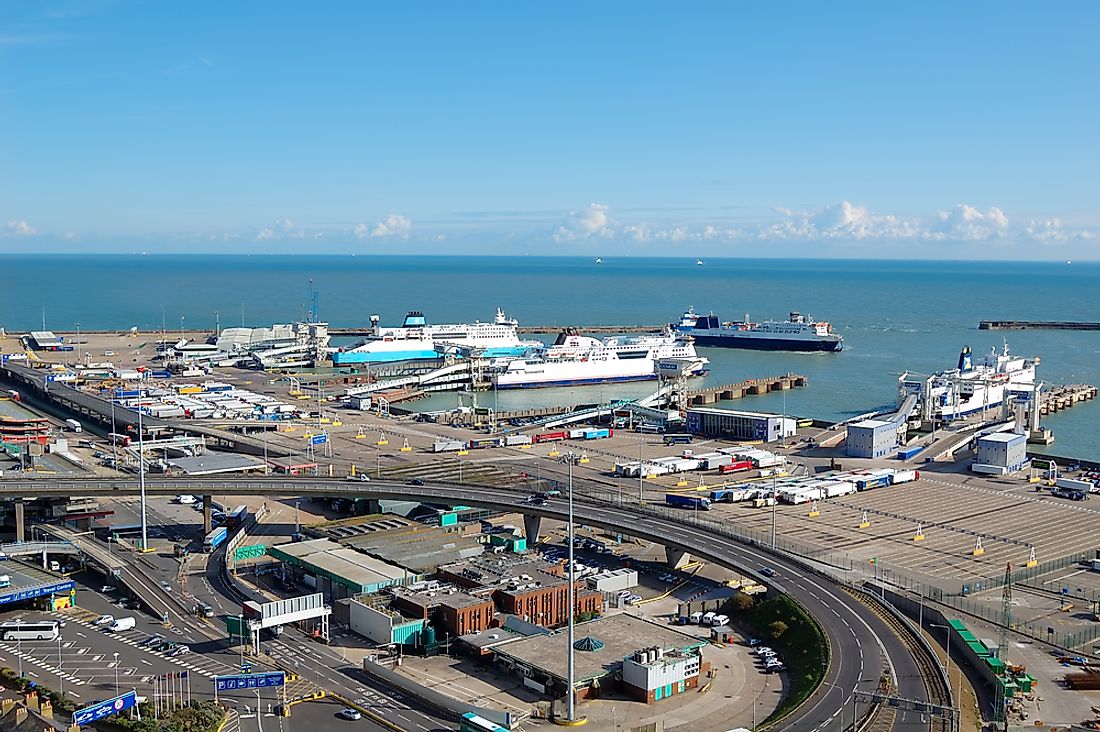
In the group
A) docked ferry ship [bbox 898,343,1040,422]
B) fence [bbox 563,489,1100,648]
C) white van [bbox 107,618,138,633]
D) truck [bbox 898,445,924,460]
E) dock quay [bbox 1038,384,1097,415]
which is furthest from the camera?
dock quay [bbox 1038,384,1097,415]

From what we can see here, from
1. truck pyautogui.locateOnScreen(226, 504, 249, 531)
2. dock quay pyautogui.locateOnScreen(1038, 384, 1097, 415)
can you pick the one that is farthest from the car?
dock quay pyautogui.locateOnScreen(1038, 384, 1097, 415)

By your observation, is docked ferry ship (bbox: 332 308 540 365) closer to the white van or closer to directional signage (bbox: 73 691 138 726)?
the white van

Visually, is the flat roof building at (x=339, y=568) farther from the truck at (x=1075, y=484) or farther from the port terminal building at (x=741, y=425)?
the truck at (x=1075, y=484)

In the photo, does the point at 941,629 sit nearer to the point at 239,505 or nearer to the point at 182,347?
the point at 239,505

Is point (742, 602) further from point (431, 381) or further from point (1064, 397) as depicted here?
point (431, 381)

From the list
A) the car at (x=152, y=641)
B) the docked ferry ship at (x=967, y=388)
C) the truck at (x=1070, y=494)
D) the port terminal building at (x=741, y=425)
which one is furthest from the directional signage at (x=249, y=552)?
the docked ferry ship at (x=967, y=388)

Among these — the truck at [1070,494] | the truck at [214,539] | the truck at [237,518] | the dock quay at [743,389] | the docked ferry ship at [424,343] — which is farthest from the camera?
the docked ferry ship at [424,343]

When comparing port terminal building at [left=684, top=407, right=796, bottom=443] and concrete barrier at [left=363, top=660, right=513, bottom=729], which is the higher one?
port terminal building at [left=684, top=407, right=796, bottom=443]
